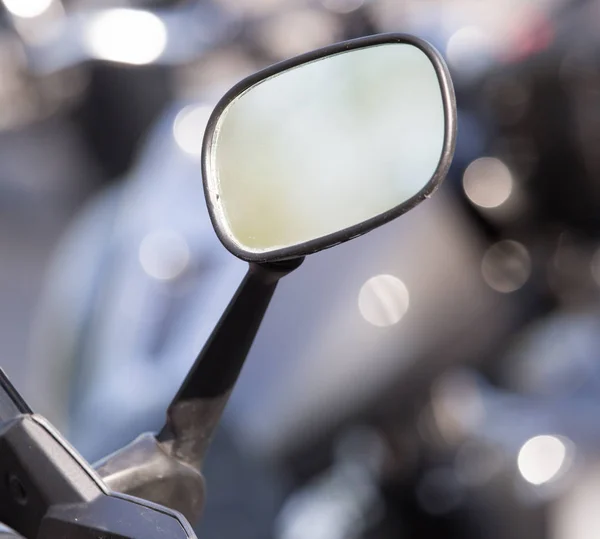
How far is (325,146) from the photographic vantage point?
80 centimetres

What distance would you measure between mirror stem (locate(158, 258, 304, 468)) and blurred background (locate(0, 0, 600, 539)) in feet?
2.70

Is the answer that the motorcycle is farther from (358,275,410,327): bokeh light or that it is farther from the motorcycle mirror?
(358,275,410,327): bokeh light

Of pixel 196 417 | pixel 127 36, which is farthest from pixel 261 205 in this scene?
pixel 127 36

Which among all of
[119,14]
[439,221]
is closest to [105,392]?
[439,221]

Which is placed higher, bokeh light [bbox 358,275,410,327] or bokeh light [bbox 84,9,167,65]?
bokeh light [bbox 84,9,167,65]

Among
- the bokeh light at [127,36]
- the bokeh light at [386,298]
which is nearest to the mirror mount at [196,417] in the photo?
the bokeh light at [386,298]

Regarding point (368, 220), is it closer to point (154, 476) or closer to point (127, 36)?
point (154, 476)

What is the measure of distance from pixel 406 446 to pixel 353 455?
0.10 meters

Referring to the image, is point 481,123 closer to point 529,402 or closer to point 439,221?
point 439,221

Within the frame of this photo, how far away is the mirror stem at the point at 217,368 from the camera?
66 cm

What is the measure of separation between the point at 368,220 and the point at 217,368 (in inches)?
5.8

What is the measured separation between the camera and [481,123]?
2.11 metres

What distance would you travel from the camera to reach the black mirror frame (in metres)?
0.63

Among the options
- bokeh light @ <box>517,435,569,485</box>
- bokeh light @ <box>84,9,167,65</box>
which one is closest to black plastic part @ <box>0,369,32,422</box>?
bokeh light @ <box>517,435,569,485</box>
